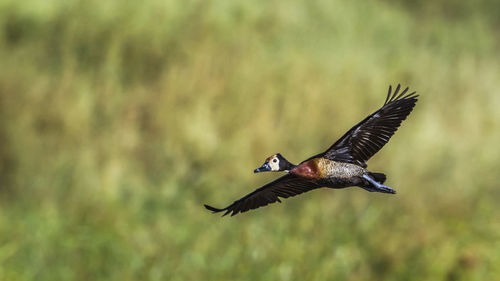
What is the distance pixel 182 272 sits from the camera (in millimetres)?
3598

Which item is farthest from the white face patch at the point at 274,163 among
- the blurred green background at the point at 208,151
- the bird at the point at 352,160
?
the blurred green background at the point at 208,151

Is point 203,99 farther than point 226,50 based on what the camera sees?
No

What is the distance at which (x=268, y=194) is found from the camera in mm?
769

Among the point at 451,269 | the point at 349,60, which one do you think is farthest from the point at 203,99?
the point at 451,269

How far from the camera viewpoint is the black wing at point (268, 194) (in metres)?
0.70

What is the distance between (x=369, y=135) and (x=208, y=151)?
140 inches

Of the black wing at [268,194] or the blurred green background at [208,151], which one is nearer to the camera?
the black wing at [268,194]

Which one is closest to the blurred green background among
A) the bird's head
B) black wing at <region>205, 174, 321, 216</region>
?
black wing at <region>205, 174, 321, 216</region>

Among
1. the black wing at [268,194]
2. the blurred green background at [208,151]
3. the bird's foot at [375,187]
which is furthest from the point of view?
A: the blurred green background at [208,151]

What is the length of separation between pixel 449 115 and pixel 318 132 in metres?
1.42

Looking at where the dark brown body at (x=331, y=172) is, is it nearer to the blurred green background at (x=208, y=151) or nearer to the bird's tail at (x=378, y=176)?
the bird's tail at (x=378, y=176)

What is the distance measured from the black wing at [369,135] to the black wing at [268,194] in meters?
0.06

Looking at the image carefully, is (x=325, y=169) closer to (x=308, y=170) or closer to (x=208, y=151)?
(x=308, y=170)

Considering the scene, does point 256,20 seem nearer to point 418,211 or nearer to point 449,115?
point 449,115
